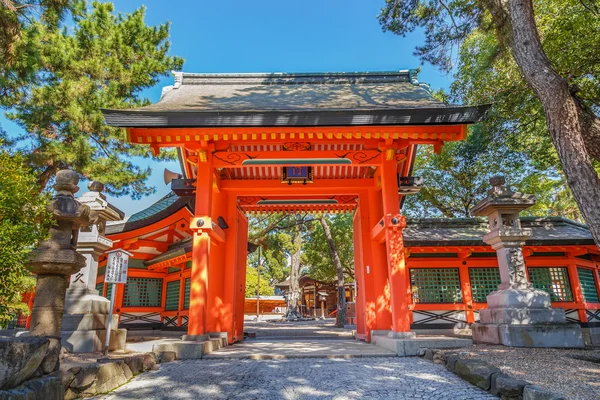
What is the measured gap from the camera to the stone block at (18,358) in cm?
225

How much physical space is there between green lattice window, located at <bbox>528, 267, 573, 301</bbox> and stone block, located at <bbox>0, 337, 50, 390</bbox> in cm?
1133

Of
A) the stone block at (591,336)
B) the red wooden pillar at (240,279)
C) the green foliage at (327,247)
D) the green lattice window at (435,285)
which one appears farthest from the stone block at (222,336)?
the green foliage at (327,247)

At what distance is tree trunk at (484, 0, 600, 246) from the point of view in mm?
4160

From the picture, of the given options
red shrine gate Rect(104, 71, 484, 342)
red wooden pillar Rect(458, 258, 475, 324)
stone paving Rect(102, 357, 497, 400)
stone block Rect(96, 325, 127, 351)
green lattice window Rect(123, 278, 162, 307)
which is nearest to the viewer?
stone paving Rect(102, 357, 497, 400)

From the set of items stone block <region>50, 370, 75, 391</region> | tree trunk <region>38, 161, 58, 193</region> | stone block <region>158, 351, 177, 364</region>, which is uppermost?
tree trunk <region>38, 161, 58, 193</region>

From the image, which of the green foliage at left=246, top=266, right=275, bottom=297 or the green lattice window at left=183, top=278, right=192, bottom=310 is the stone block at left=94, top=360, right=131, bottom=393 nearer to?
the green lattice window at left=183, top=278, right=192, bottom=310

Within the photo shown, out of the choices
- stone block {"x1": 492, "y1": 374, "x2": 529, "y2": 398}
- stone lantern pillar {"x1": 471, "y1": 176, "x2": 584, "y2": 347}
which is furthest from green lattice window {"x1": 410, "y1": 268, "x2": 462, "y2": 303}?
stone block {"x1": 492, "y1": 374, "x2": 529, "y2": 398}

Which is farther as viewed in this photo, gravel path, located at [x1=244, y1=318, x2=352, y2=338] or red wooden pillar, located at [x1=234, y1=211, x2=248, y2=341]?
gravel path, located at [x1=244, y1=318, x2=352, y2=338]

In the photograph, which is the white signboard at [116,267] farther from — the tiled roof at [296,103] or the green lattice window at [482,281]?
the green lattice window at [482,281]

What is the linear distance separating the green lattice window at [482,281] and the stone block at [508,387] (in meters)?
7.64

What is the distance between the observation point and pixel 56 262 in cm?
352

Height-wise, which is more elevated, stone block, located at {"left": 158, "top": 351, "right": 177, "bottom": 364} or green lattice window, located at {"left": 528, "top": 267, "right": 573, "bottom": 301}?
green lattice window, located at {"left": 528, "top": 267, "right": 573, "bottom": 301}

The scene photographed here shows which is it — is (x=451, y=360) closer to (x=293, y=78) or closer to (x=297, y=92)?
(x=297, y=92)

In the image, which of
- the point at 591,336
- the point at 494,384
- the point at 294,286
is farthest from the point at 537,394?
the point at 294,286
